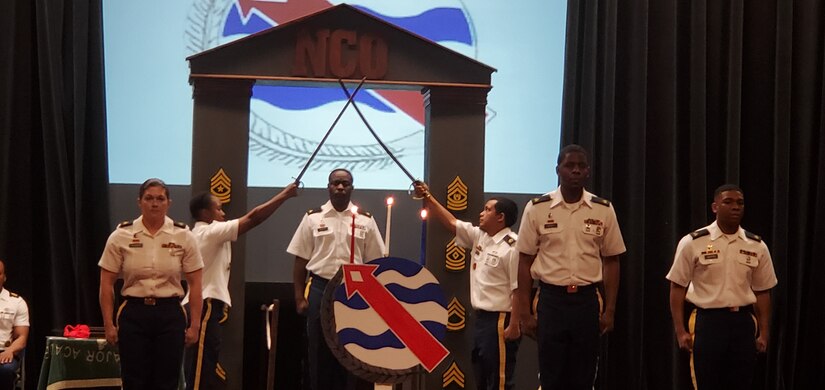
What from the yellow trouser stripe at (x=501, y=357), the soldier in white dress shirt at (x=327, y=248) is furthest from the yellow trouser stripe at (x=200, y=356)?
the yellow trouser stripe at (x=501, y=357)

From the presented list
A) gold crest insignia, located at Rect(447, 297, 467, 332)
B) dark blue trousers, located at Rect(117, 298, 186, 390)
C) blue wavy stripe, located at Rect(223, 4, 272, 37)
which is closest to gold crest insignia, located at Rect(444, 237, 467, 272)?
gold crest insignia, located at Rect(447, 297, 467, 332)

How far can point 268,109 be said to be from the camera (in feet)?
21.9

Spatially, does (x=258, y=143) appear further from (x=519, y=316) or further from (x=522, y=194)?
(x=519, y=316)

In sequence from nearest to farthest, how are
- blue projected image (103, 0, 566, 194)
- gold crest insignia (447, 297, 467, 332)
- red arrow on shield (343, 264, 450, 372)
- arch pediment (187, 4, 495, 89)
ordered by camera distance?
red arrow on shield (343, 264, 450, 372), arch pediment (187, 4, 495, 89), gold crest insignia (447, 297, 467, 332), blue projected image (103, 0, 566, 194)

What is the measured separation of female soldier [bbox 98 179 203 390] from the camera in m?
4.56

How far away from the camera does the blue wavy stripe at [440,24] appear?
6.86 metres

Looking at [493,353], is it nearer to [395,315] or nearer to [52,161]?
[395,315]

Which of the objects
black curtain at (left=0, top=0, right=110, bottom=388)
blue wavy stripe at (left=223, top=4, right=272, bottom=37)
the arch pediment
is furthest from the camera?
blue wavy stripe at (left=223, top=4, right=272, bottom=37)

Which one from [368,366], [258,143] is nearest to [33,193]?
[258,143]

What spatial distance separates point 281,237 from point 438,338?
10.3 feet

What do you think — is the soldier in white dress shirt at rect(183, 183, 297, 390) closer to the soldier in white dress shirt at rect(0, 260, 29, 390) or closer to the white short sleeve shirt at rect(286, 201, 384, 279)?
the white short sleeve shirt at rect(286, 201, 384, 279)

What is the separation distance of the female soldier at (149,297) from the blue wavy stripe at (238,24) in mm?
2292

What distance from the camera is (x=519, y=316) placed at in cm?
468

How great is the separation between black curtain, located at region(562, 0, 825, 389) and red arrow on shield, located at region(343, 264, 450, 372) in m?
3.50
